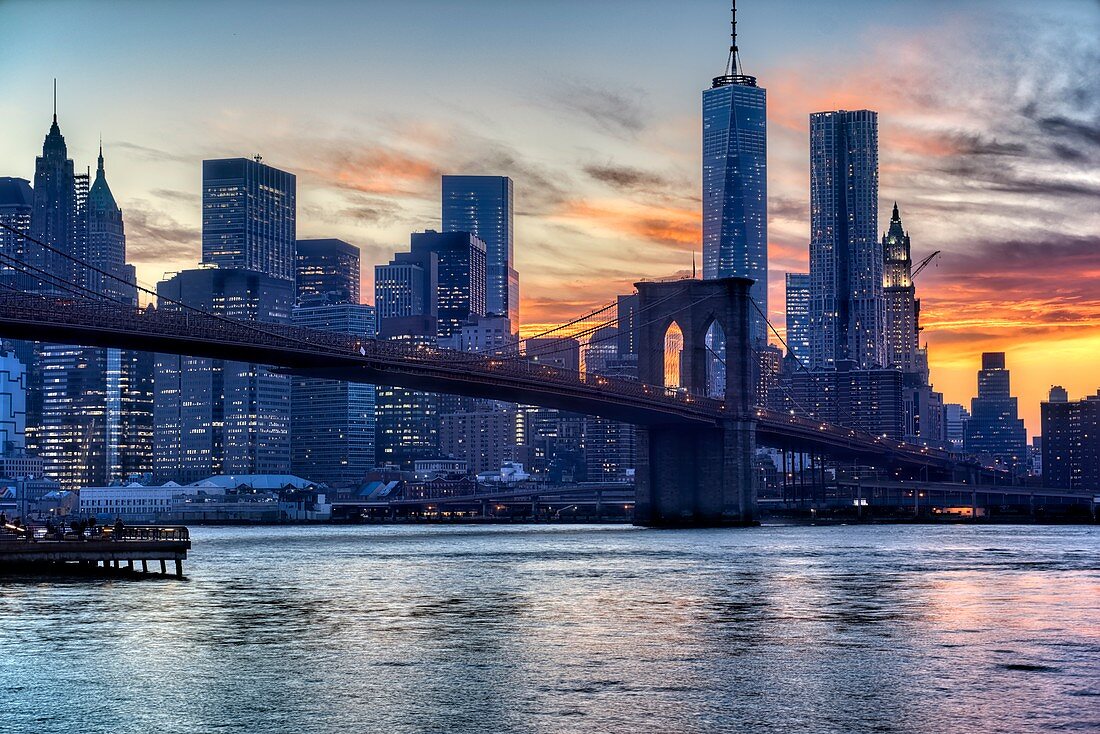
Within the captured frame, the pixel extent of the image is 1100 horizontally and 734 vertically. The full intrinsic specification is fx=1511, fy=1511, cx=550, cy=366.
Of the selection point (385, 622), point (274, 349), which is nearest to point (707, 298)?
point (274, 349)

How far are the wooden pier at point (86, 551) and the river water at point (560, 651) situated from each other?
1278mm

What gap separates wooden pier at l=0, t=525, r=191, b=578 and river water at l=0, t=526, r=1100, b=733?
50.3 inches

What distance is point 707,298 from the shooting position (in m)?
132

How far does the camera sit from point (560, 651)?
35.7 meters

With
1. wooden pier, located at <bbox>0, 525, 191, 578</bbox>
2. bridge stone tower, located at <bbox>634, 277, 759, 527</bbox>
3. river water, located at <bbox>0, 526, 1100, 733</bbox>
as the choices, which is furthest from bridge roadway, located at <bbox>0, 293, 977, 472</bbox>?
river water, located at <bbox>0, 526, 1100, 733</bbox>

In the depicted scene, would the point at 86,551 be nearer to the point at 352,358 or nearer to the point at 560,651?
the point at 560,651

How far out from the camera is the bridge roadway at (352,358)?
78875 millimetres

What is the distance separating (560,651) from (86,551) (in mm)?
28304

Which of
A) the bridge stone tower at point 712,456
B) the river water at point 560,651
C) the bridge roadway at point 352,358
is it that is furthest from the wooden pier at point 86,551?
the bridge stone tower at point 712,456

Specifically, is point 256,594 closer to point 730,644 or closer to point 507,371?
point 730,644

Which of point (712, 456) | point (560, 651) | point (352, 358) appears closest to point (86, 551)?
point (560, 651)

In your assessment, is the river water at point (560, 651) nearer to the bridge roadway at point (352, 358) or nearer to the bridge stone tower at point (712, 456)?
the bridge roadway at point (352, 358)

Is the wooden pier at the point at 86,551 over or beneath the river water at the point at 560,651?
over

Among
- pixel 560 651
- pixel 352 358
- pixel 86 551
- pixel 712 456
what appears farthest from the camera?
pixel 712 456
